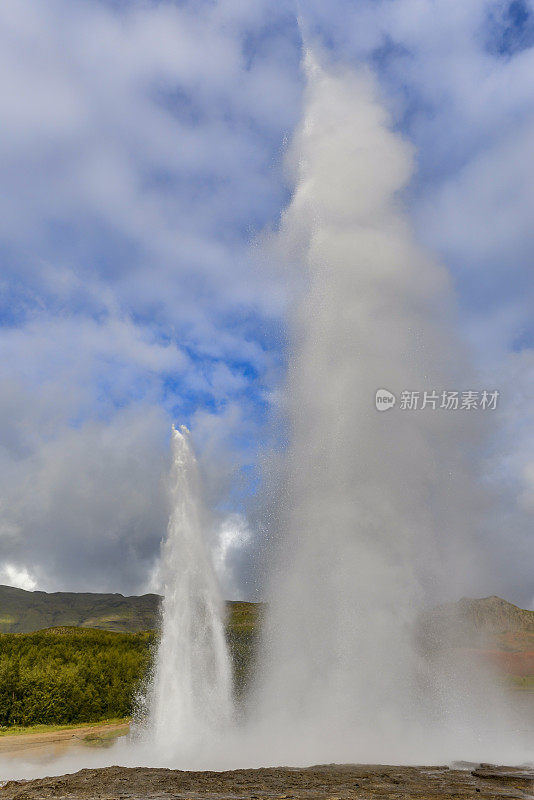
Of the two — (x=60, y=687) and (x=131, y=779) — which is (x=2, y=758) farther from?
(x=60, y=687)

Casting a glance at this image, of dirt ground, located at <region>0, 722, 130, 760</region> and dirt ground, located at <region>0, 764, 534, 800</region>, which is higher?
dirt ground, located at <region>0, 764, 534, 800</region>

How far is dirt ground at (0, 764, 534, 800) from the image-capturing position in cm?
1434

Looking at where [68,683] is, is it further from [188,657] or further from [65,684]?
[188,657]

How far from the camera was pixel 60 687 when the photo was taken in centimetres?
5438

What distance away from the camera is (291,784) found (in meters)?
15.8

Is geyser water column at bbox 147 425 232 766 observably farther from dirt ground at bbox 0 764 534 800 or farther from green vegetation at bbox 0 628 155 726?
green vegetation at bbox 0 628 155 726

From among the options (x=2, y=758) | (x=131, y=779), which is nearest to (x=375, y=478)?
(x=131, y=779)

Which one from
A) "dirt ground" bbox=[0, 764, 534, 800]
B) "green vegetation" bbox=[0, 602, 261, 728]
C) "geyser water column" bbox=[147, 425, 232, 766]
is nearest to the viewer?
"dirt ground" bbox=[0, 764, 534, 800]

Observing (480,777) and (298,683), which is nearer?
(480,777)

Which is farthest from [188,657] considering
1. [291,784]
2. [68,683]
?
[68,683]

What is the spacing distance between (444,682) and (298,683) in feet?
23.2

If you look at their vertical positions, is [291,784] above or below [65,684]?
below

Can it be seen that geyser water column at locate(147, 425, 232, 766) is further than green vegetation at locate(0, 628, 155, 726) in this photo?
No

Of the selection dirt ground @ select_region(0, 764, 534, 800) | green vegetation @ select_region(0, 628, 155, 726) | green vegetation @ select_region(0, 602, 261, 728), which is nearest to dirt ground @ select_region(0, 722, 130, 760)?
green vegetation @ select_region(0, 602, 261, 728)
